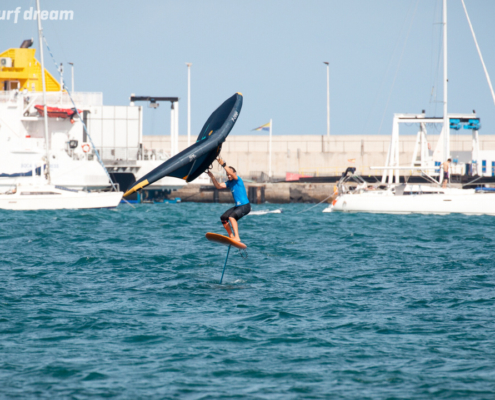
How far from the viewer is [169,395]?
7594 mm

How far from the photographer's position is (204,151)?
12414mm

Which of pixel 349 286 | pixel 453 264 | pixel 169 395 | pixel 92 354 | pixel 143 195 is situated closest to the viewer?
pixel 169 395

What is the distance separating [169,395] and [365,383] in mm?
2539

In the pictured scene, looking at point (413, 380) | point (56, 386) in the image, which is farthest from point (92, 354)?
point (413, 380)

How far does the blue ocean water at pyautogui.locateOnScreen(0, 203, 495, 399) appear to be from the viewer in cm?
801

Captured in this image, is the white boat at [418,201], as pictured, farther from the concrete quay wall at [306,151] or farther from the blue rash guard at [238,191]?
the concrete quay wall at [306,151]

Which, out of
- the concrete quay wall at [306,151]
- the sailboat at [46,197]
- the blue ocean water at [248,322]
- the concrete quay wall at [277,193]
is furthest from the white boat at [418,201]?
the concrete quay wall at [306,151]

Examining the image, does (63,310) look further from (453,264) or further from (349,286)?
(453,264)

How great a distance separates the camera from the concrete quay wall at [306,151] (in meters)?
69.6

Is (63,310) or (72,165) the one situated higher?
(72,165)

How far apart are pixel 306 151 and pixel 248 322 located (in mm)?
60178

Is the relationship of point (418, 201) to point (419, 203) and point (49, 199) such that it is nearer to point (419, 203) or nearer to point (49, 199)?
point (419, 203)

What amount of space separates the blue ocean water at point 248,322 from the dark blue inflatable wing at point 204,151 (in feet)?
8.33

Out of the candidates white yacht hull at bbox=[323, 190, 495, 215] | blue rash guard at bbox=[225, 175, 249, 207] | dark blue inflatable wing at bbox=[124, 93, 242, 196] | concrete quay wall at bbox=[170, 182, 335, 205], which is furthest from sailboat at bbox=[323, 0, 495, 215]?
blue rash guard at bbox=[225, 175, 249, 207]
